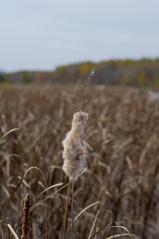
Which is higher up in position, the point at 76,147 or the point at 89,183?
the point at 76,147

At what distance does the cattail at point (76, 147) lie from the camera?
1.53m

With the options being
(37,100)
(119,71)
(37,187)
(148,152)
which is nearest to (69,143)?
(37,187)

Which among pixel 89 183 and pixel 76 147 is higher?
pixel 76 147

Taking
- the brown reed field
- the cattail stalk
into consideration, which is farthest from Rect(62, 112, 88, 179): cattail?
the brown reed field

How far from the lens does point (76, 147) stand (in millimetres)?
1551

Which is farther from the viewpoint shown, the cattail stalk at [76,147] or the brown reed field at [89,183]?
the brown reed field at [89,183]

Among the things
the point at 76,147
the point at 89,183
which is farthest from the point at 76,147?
the point at 89,183

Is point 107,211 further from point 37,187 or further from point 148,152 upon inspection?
point 148,152

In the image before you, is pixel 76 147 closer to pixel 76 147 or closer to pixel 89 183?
pixel 76 147

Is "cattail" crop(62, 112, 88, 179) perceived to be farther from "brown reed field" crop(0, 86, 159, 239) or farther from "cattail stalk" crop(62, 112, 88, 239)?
"brown reed field" crop(0, 86, 159, 239)

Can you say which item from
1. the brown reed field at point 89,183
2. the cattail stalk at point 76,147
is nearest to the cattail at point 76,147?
the cattail stalk at point 76,147

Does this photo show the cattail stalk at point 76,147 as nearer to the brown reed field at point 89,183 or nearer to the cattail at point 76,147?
the cattail at point 76,147

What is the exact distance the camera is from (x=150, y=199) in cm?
392

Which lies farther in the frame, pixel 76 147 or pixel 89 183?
pixel 89 183
